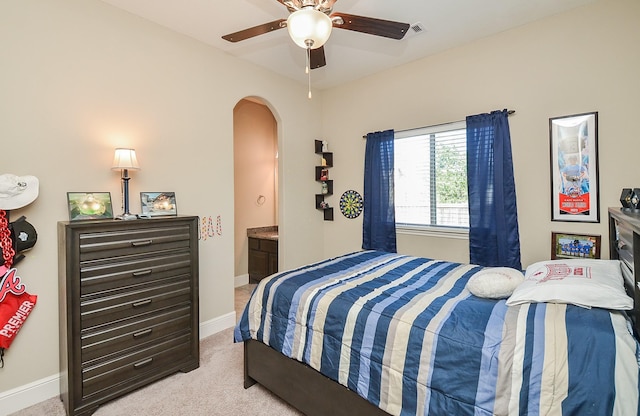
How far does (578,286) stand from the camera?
1.38 meters

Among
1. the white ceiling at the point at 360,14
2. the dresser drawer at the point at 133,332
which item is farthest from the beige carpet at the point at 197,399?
the white ceiling at the point at 360,14

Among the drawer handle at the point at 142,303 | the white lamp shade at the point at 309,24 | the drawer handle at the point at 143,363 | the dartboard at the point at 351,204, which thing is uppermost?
the white lamp shade at the point at 309,24

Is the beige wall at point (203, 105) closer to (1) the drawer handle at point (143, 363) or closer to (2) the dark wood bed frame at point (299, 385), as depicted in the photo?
(1) the drawer handle at point (143, 363)

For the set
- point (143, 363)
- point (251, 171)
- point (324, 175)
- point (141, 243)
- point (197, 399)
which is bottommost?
point (197, 399)

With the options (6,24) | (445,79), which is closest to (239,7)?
(6,24)

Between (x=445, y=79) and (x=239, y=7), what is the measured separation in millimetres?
2168

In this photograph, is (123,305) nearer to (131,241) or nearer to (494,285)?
(131,241)

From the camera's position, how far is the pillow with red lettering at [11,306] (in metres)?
1.90

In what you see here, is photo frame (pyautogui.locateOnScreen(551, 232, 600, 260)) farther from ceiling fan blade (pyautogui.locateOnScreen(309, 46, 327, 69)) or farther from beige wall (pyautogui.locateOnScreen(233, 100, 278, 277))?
beige wall (pyautogui.locateOnScreen(233, 100, 278, 277))

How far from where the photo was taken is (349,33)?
9.33 feet

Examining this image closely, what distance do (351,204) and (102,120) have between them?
280 centimetres

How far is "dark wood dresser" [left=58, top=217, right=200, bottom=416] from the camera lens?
1.90 metres

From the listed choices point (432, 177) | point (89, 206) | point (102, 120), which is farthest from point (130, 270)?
point (432, 177)

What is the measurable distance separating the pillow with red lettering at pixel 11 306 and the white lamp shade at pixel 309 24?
232 centimetres
